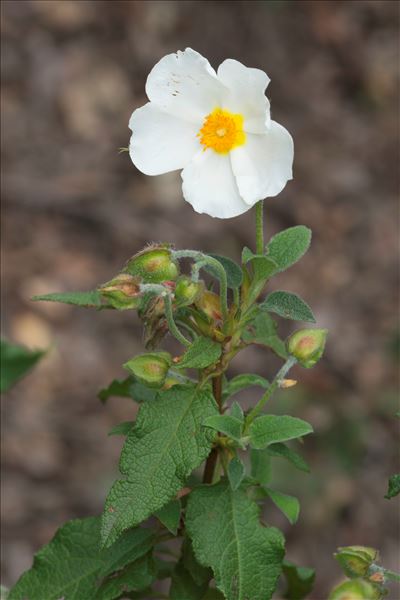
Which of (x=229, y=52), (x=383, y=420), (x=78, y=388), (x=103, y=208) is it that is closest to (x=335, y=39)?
(x=229, y=52)

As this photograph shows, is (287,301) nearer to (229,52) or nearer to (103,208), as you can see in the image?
(103,208)

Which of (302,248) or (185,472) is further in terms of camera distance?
(302,248)

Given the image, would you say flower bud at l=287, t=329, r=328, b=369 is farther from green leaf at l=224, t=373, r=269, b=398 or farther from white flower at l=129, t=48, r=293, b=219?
white flower at l=129, t=48, r=293, b=219

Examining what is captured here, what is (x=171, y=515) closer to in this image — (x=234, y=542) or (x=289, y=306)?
(x=234, y=542)

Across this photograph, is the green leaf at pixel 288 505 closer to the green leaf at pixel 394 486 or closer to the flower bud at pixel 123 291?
the green leaf at pixel 394 486

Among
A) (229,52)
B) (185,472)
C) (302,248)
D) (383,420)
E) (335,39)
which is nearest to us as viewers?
(185,472)

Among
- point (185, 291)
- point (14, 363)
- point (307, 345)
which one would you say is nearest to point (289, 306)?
point (307, 345)

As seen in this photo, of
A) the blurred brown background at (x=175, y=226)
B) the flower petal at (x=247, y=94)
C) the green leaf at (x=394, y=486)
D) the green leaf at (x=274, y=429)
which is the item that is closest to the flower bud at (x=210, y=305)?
the green leaf at (x=274, y=429)
